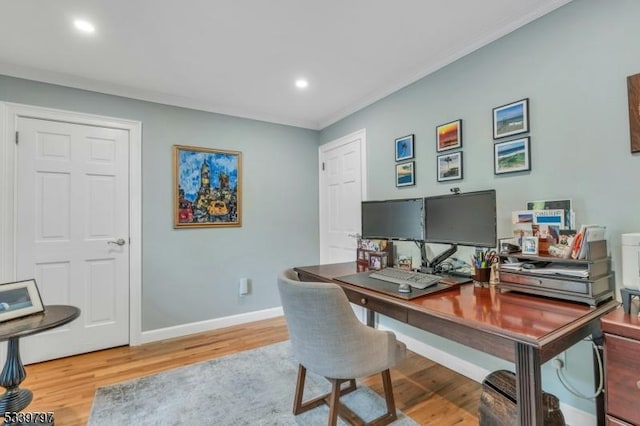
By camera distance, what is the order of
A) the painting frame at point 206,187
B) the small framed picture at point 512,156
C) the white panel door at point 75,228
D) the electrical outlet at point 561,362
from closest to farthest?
the electrical outlet at point 561,362 → the small framed picture at point 512,156 → the white panel door at point 75,228 → the painting frame at point 206,187

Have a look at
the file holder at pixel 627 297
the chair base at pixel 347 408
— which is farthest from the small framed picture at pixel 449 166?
the chair base at pixel 347 408

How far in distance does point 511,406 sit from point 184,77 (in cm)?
308

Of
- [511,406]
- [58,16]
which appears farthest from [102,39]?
[511,406]

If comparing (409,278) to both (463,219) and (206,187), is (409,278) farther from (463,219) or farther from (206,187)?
(206,187)

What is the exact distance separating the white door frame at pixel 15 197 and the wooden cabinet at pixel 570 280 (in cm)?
296

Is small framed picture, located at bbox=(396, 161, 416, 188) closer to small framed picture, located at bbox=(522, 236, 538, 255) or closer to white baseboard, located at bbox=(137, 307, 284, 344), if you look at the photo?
small framed picture, located at bbox=(522, 236, 538, 255)

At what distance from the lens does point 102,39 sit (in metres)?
2.05

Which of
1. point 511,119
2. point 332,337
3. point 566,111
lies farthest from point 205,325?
point 566,111

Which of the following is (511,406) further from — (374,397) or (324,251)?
(324,251)

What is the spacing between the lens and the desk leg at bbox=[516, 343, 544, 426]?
1.02 meters

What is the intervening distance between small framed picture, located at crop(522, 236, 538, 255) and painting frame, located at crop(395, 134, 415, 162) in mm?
1231

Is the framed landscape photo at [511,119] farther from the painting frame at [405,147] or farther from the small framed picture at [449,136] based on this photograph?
the painting frame at [405,147]

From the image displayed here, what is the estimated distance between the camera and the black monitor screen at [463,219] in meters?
1.72

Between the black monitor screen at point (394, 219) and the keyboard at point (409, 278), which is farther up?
the black monitor screen at point (394, 219)
